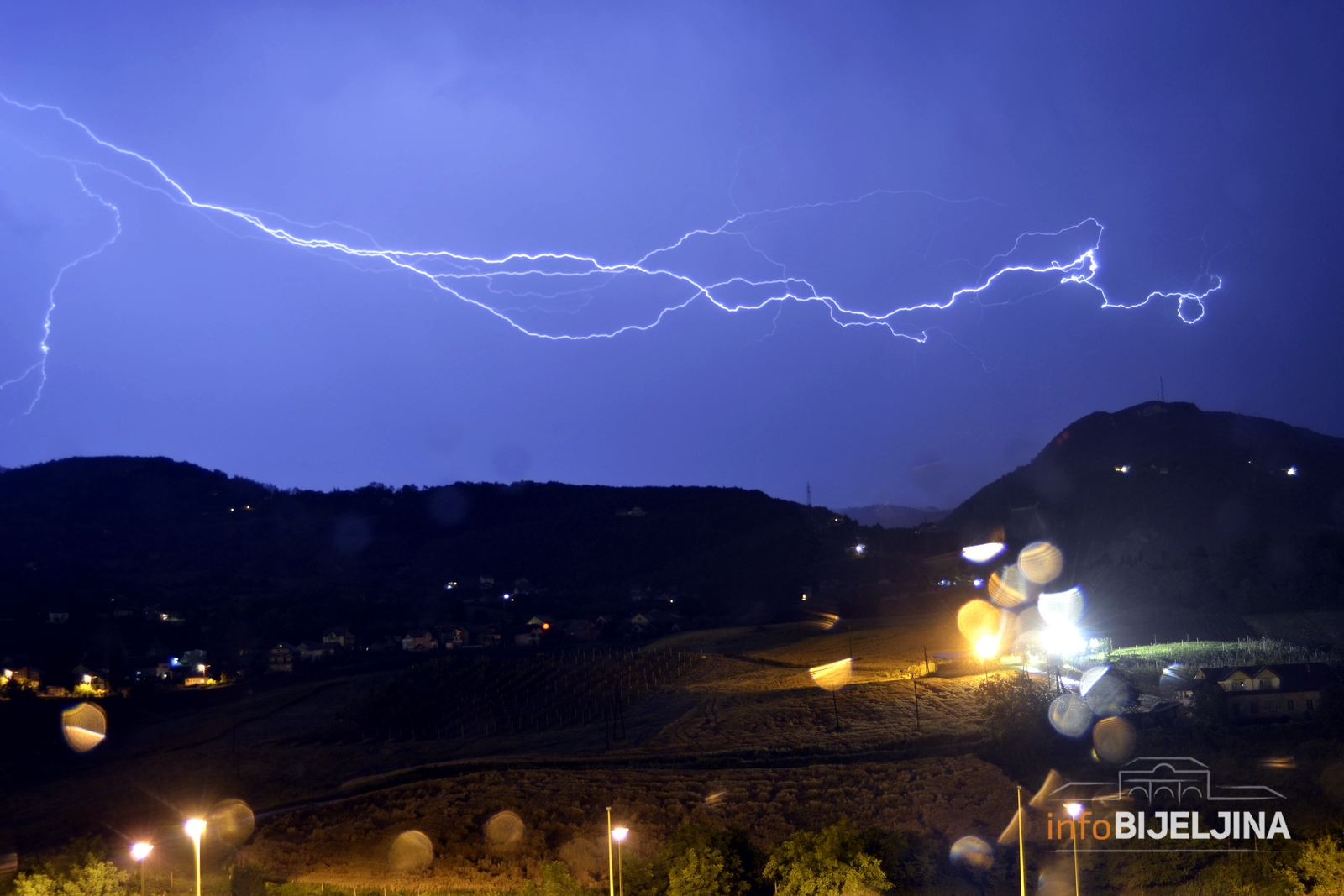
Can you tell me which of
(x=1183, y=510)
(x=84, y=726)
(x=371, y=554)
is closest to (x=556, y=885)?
(x=84, y=726)

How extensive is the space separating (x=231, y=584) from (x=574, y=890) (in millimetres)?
49742

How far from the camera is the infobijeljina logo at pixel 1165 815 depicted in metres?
11.3

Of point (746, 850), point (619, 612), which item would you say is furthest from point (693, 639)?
point (746, 850)

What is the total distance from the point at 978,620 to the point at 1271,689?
1931cm

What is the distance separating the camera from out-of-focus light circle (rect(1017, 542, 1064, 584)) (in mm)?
51963

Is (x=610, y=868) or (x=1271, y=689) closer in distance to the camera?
(x=610, y=868)

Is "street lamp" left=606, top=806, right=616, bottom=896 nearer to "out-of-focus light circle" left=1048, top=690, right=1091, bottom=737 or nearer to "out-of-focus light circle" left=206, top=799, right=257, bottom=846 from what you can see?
"out-of-focus light circle" left=206, top=799, right=257, bottom=846

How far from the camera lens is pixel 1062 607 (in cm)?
3997

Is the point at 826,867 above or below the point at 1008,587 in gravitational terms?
below

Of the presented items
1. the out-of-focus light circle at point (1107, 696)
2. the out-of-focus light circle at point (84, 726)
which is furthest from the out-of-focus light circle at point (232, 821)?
the out-of-focus light circle at point (1107, 696)

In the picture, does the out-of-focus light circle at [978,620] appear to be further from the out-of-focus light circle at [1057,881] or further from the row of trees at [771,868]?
the row of trees at [771,868]

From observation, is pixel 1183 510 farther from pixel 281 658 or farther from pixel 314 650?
pixel 281 658

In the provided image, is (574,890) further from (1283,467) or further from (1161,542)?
(1283,467)

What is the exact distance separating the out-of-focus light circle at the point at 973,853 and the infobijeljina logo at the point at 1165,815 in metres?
0.88
